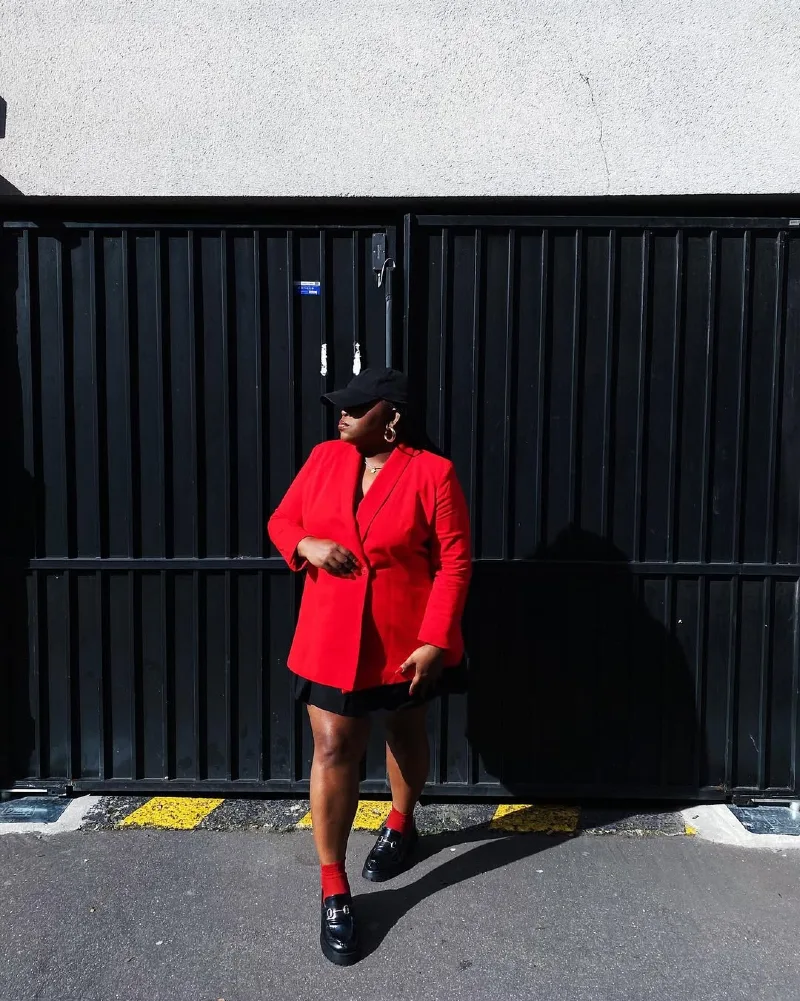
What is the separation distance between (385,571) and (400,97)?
6.67ft

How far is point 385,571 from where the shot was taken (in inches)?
118

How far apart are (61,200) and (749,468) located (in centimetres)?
319

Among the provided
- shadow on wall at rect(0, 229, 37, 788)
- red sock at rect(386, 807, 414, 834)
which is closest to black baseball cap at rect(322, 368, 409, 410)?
red sock at rect(386, 807, 414, 834)

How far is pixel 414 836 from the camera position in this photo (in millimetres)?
3520

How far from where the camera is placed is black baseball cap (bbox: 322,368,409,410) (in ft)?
9.78

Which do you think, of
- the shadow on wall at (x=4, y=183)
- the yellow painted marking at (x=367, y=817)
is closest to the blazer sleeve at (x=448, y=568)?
the yellow painted marking at (x=367, y=817)

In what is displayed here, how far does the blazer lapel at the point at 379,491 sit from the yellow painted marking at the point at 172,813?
1684 mm

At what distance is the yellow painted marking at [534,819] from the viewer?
3.78 m

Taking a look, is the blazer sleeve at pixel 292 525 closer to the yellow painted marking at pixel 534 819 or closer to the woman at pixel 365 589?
the woman at pixel 365 589

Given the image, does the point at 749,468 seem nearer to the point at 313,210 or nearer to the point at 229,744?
the point at 313,210

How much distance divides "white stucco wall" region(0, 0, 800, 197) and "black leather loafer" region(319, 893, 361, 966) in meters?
2.74

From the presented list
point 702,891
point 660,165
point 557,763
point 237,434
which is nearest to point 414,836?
point 557,763

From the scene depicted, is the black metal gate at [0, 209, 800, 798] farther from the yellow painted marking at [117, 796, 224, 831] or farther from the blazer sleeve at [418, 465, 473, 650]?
the blazer sleeve at [418, 465, 473, 650]

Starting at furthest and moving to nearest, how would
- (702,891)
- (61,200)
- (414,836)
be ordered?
1. (61,200)
2. (414,836)
3. (702,891)
